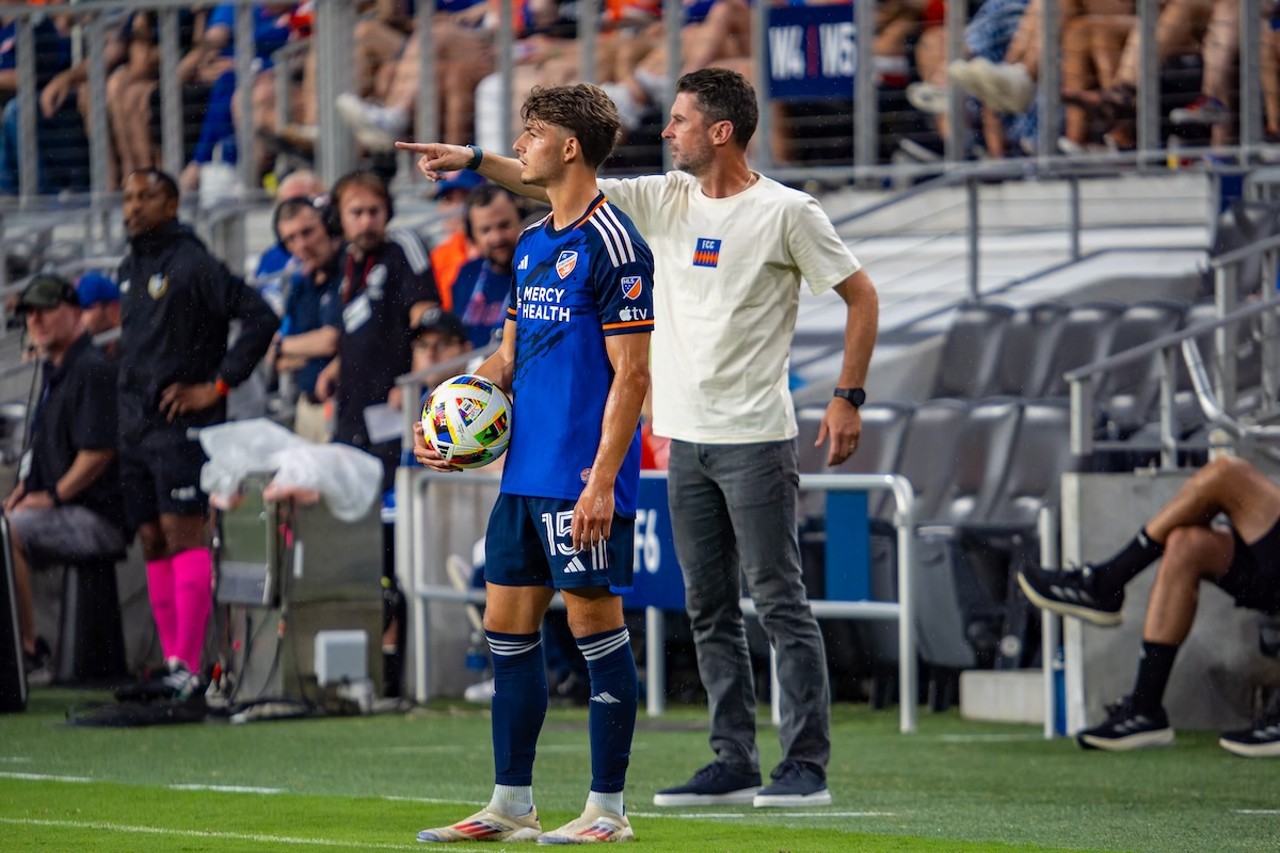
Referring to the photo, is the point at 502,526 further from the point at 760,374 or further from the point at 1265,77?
the point at 1265,77

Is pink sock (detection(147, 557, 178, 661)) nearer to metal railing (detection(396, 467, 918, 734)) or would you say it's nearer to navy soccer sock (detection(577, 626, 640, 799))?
metal railing (detection(396, 467, 918, 734))

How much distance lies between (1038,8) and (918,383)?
106 inches

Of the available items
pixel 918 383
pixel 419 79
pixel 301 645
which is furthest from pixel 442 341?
pixel 419 79

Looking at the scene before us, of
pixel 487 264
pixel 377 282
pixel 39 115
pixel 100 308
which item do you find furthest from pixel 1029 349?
pixel 39 115

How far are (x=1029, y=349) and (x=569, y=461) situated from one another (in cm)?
728

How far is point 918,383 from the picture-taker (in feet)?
44.4

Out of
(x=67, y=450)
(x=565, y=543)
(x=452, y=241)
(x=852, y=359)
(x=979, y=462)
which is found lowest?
(x=565, y=543)

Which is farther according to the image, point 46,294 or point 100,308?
point 100,308

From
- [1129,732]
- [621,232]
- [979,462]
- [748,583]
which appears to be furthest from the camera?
[979,462]

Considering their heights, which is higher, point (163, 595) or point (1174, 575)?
point (1174, 575)

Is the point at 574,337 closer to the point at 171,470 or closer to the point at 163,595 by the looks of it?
the point at 171,470

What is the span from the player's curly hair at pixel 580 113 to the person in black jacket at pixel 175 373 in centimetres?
480

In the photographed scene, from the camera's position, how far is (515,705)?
6051mm

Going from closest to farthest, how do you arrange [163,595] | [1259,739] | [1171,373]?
[1259,739] < [1171,373] < [163,595]
